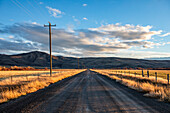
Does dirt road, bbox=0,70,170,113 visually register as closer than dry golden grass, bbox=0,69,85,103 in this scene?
Yes

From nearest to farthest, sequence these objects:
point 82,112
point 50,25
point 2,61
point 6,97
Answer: point 82,112 < point 6,97 < point 50,25 < point 2,61

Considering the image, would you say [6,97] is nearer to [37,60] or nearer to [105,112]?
[105,112]

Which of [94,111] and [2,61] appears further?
[2,61]

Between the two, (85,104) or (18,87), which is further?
(18,87)

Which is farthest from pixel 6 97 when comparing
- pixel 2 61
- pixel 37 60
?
pixel 37 60

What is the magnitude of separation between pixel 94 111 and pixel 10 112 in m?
3.66

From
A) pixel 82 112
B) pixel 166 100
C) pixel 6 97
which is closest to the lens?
pixel 82 112

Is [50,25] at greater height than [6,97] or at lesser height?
greater

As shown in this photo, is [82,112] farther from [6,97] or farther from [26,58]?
[26,58]

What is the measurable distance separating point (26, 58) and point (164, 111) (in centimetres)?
20012

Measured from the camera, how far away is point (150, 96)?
361 inches

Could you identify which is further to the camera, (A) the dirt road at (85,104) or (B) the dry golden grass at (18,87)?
(B) the dry golden grass at (18,87)

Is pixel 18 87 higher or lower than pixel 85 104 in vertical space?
lower

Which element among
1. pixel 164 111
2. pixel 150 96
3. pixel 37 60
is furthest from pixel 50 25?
pixel 37 60
